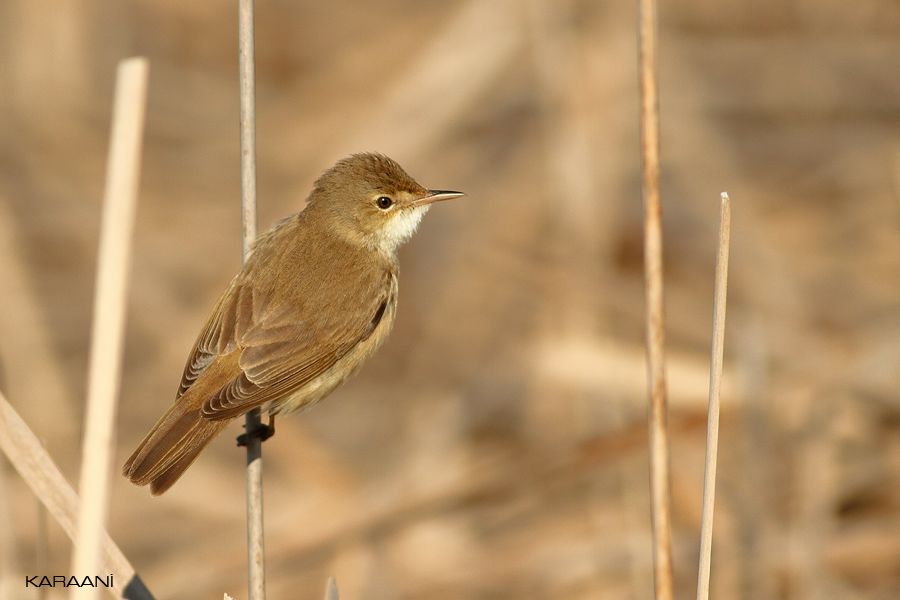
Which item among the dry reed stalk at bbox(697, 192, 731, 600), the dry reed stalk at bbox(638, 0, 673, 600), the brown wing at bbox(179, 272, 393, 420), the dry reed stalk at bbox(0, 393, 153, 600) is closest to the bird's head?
the brown wing at bbox(179, 272, 393, 420)

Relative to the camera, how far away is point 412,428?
5.68 m

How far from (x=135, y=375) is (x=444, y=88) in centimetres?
258

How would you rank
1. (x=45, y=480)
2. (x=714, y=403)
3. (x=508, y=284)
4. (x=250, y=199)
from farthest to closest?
1. (x=508, y=284)
2. (x=250, y=199)
3. (x=714, y=403)
4. (x=45, y=480)

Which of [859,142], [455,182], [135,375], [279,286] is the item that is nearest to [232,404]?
[279,286]

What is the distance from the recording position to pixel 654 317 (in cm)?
258

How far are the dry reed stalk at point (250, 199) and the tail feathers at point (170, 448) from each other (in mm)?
236

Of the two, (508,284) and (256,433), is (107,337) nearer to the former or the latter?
(256,433)

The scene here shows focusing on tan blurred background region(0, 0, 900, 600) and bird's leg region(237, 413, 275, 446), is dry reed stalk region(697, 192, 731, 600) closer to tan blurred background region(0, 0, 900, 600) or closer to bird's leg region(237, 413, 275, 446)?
bird's leg region(237, 413, 275, 446)

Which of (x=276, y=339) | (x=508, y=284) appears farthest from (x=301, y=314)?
(x=508, y=284)

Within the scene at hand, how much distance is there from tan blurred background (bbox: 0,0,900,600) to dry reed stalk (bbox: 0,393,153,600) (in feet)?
2.74

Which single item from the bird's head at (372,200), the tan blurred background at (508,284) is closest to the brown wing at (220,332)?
the bird's head at (372,200)

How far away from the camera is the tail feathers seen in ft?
10.2

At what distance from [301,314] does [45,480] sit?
143cm

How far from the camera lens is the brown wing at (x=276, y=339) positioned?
3.41 metres
